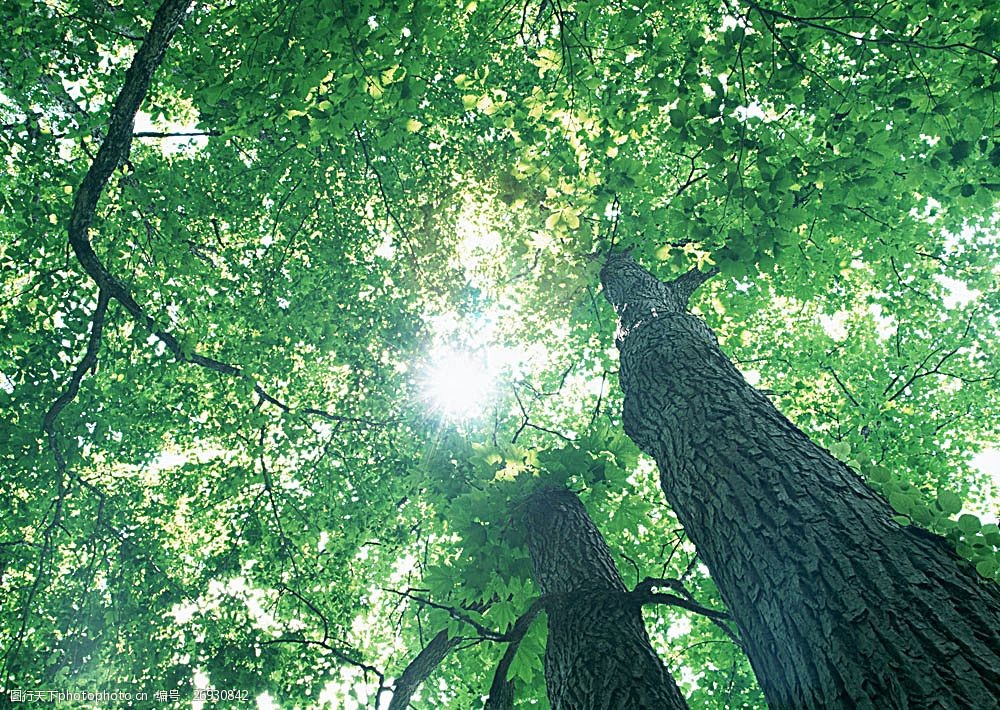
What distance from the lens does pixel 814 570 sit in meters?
2.04

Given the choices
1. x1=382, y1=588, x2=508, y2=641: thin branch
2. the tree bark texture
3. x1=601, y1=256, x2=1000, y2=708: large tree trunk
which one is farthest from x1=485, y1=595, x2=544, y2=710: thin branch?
the tree bark texture

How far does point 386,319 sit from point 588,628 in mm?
5909

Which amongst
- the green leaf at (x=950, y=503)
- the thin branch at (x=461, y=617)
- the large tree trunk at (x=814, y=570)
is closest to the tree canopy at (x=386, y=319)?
the thin branch at (x=461, y=617)

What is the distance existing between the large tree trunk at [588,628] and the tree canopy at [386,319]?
0.28m

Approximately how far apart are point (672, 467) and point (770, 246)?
1423mm

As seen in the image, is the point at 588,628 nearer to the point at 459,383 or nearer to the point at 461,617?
the point at 461,617

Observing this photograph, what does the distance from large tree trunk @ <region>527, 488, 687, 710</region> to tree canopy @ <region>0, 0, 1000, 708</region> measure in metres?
0.28

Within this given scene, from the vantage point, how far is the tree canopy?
4195mm

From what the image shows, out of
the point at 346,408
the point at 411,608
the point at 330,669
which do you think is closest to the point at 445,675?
the point at 411,608

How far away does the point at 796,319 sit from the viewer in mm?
10133

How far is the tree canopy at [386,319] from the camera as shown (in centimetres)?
420

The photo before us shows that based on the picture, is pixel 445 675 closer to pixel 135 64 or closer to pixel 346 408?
pixel 346 408

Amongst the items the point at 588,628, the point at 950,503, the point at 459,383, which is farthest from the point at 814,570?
the point at 459,383

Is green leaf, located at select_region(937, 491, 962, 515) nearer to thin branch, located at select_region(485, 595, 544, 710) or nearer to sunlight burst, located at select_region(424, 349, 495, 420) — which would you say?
thin branch, located at select_region(485, 595, 544, 710)
